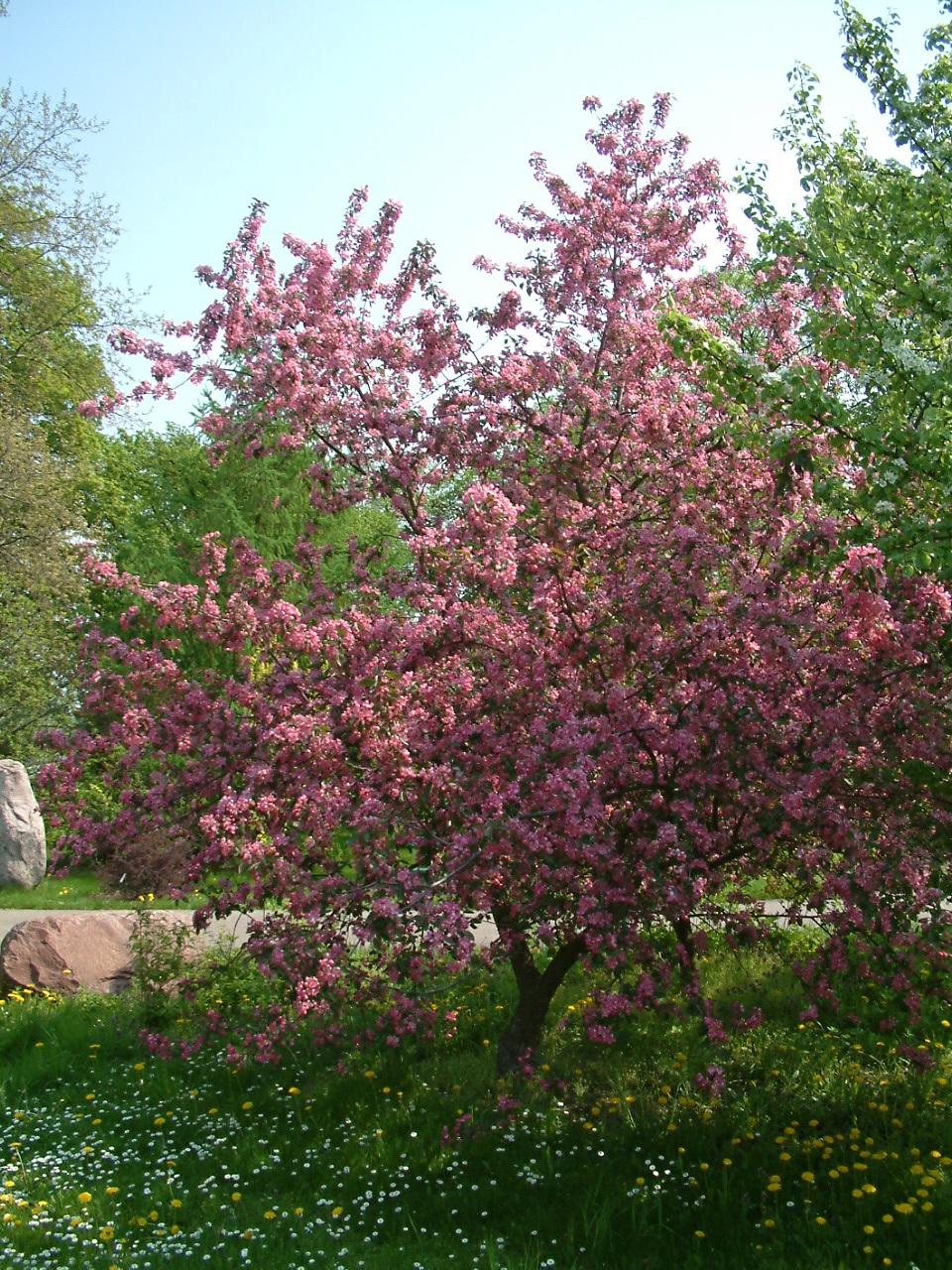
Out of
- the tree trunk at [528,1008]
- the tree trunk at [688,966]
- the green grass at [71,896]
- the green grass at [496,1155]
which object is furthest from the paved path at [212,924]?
the tree trunk at [688,966]

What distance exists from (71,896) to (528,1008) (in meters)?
10.7

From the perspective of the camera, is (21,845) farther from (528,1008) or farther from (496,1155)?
(496,1155)

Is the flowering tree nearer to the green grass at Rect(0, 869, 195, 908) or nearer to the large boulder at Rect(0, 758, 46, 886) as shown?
the green grass at Rect(0, 869, 195, 908)

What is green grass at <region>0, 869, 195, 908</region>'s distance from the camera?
594 inches

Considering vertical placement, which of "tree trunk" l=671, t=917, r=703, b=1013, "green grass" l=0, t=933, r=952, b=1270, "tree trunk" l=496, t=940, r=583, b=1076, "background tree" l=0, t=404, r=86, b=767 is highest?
"background tree" l=0, t=404, r=86, b=767

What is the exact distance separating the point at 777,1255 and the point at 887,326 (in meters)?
4.30

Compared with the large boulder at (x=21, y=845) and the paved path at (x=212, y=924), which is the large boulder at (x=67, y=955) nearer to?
the paved path at (x=212, y=924)

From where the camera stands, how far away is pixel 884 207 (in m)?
6.88

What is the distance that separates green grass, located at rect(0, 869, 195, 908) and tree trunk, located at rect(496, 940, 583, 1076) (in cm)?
791

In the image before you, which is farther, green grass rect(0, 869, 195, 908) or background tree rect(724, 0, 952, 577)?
green grass rect(0, 869, 195, 908)

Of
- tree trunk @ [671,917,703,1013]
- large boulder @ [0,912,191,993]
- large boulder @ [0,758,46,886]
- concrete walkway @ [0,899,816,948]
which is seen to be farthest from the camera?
large boulder @ [0,758,46,886]

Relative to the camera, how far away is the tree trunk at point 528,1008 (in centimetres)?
695

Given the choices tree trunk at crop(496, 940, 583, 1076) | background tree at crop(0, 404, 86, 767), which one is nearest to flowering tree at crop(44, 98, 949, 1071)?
tree trunk at crop(496, 940, 583, 1076)

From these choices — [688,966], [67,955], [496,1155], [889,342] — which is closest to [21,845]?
[67,955]
